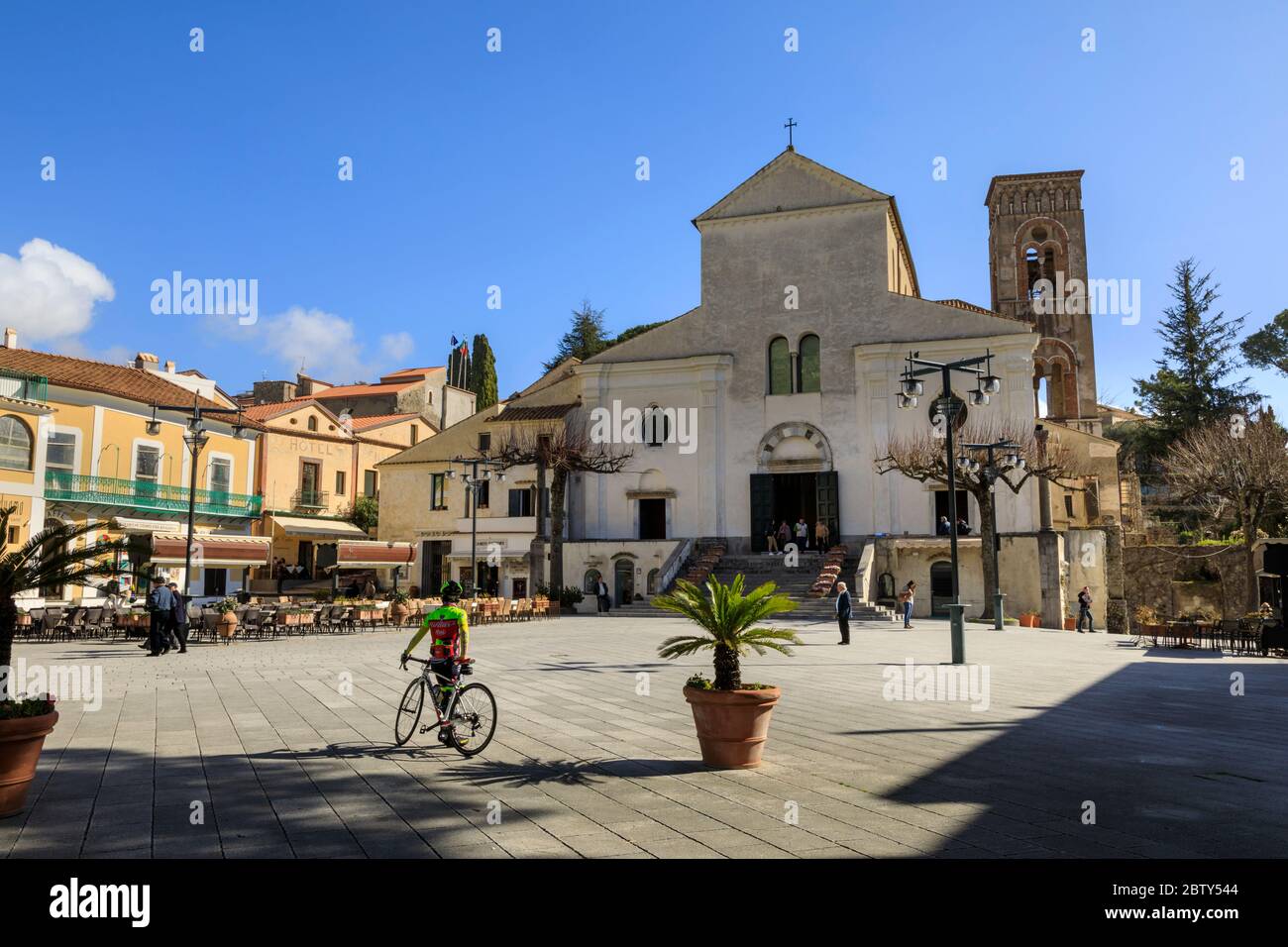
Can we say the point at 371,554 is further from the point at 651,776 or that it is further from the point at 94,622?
the point at 651,776

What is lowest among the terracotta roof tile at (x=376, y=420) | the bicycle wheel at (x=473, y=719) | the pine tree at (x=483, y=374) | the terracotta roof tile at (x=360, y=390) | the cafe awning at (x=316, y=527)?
the bicycle wheel at (x=473, y=719)

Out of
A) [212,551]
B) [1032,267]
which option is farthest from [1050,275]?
[212,551]

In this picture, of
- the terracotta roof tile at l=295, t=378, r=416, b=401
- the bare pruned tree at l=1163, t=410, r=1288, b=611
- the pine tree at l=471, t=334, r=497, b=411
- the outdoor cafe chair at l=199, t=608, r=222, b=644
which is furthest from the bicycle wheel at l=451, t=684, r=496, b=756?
the pine tree at l=471, t=334, r=497, b=411

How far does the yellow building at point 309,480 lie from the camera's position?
132ft

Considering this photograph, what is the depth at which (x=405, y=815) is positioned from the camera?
19.2ft

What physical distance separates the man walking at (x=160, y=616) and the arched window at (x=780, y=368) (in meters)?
25.3

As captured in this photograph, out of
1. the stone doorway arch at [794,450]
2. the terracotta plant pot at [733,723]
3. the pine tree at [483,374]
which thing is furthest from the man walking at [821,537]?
the pine tree at [483,374]

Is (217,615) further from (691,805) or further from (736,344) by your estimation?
(736,344)

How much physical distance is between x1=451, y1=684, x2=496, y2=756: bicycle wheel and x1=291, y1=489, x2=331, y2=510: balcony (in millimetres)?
37054

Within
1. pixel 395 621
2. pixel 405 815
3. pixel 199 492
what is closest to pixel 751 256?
pixel 395 621

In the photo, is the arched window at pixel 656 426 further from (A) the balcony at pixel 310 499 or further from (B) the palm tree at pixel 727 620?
(B) the palm tree at pixel 727 620

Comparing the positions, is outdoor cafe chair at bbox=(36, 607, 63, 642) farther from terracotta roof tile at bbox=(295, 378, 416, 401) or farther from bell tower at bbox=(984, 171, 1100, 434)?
bell tower at bbox=(984, 171, 1100, 434)
